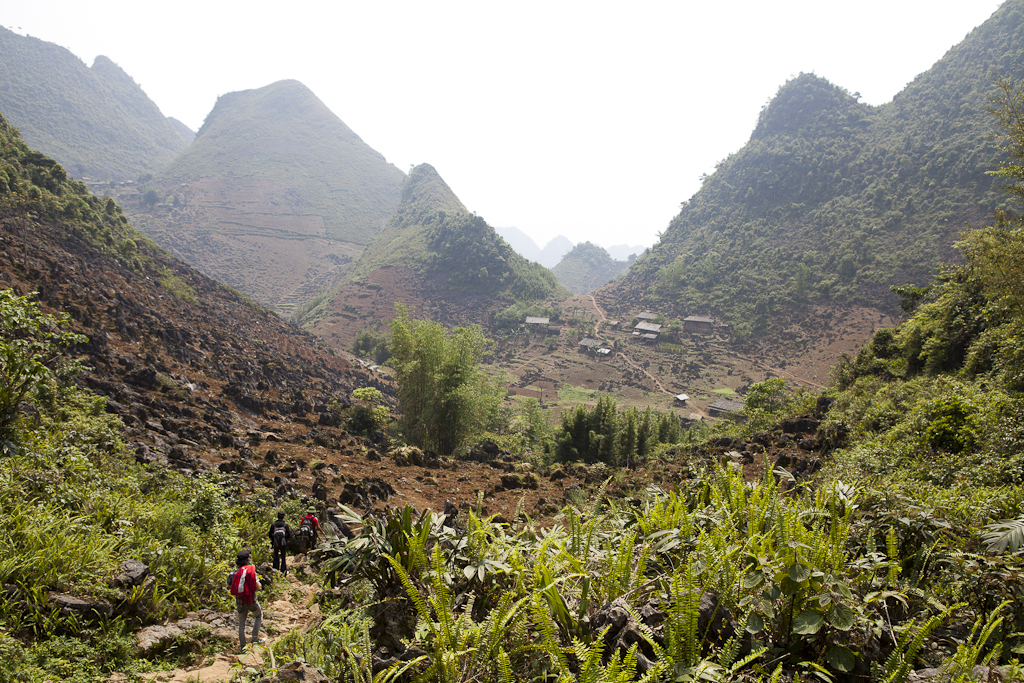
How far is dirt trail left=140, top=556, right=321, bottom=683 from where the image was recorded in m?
3.68

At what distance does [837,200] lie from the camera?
7106 centimetres

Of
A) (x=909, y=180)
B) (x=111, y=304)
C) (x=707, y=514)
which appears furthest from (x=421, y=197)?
(x=707, y=514)

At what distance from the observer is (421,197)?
388 ft

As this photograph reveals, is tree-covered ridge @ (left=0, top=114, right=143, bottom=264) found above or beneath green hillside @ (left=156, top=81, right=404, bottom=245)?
beneath

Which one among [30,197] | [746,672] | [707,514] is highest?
[30,197]

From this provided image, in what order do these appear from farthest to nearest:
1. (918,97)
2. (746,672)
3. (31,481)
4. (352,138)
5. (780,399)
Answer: (352,138) < (918,97) < (780,399) < (31,481) < (746,672)

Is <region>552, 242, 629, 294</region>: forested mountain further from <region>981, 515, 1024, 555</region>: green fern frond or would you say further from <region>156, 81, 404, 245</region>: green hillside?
<region>981, 515, 1024, 555</region>: green fern frond

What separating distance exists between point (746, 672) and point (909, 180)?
3387 inches

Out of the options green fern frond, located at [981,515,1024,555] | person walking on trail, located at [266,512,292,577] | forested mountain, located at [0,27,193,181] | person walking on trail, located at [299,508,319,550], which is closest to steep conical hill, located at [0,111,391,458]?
person walking on trail, located at [299,508,319,550]

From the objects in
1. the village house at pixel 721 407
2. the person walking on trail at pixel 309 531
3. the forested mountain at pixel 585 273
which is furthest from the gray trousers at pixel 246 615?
the forested mountain at pixel 585 273

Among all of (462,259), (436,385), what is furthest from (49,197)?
(462,259)

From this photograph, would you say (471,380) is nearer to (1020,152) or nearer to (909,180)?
(1020,152)

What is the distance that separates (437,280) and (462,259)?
21.5ft

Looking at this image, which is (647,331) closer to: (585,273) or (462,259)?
(462,259)
